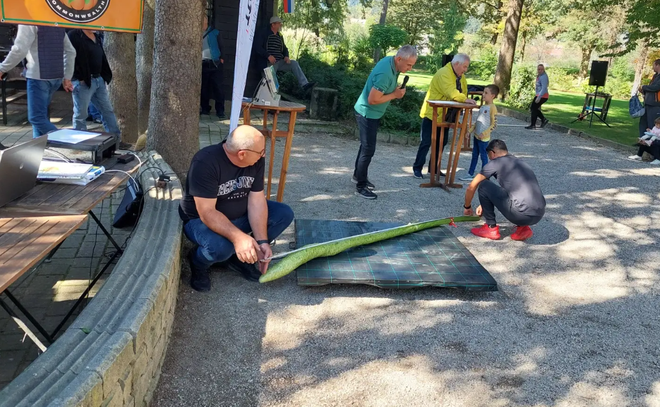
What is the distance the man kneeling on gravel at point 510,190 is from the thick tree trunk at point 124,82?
14.7 feet

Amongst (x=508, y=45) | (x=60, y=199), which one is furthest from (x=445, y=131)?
(x=508, y=45)

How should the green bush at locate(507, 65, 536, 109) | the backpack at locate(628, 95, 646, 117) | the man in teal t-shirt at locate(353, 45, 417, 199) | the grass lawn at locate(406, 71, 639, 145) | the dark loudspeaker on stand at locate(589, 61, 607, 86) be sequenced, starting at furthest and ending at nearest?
the green bush at locate(507, 65, 536, 109), the dark loudspeaker on stand at locate(589, 61, 607, 86), the grass lawn at locate(406, 71, 639, 145), the backpack at locate(628, 95, 646, 117), the man in teal t-shirt at locate(353, 45, 417, 199)

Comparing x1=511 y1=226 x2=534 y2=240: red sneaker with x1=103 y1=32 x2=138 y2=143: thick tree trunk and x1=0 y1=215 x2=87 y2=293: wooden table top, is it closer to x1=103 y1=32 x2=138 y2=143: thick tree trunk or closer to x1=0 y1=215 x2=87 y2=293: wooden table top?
x1=0 y1=215 x2=87 y2=293: wooden table top

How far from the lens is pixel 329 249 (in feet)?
13.7

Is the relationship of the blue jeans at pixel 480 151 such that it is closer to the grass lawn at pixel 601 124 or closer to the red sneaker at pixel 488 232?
the red sneaker at pixel 488 232

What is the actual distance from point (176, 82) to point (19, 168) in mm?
1958

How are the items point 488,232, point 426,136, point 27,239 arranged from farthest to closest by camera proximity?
point 426,136, point 488,232, point 27,239

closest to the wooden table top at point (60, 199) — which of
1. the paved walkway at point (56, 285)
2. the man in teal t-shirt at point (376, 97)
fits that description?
the paved walkway at point (56, 285)

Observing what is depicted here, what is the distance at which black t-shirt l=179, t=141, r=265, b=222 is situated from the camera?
3391mm

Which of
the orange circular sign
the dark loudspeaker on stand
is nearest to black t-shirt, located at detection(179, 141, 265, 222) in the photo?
the orange circular sign

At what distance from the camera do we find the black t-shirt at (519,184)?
16.1ft

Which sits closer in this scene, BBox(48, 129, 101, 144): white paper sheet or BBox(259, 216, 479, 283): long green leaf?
BBox(48, 129, 101, 144): white paper sheet

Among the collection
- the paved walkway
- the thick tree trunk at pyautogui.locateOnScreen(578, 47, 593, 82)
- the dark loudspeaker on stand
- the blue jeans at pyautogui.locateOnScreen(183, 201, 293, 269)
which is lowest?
the paved walkway

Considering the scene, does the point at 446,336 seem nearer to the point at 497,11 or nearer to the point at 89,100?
the point at 89,100
